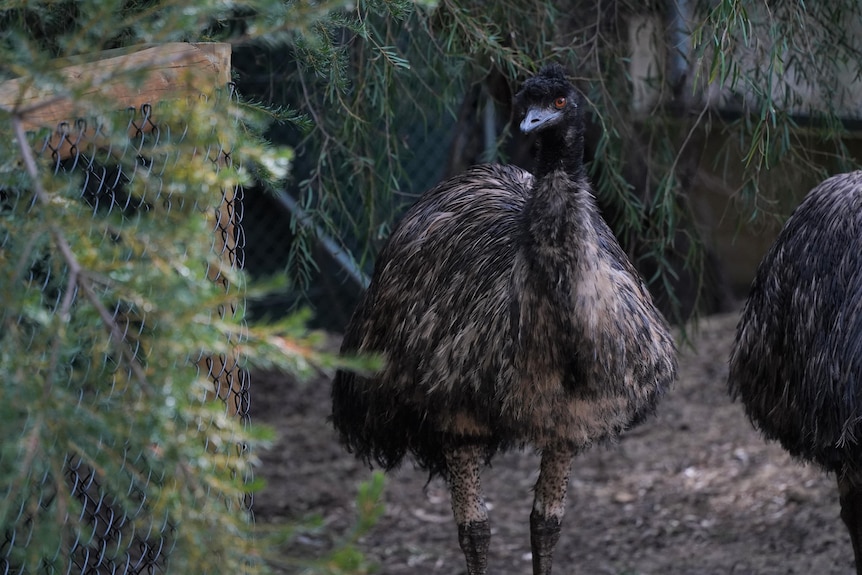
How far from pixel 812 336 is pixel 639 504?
2.12 metres

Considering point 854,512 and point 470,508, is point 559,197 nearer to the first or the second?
point 470,508

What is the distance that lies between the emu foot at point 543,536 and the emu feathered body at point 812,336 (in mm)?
739

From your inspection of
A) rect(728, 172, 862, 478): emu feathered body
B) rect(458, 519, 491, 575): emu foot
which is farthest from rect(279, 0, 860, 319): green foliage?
rect(458, 519, 491, 575): emu foot

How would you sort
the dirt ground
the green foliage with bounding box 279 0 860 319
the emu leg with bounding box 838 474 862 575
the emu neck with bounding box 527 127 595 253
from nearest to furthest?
the emu neck with bounding box 527 127 595 253, the emu leg with bounding box 838 474 862 575, the green foliage with bounding box 279 0 860 319, the dirt ground

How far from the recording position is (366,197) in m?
4.39

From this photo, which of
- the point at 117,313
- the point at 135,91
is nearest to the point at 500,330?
the point at 117,313

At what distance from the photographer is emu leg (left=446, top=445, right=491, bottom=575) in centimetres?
365

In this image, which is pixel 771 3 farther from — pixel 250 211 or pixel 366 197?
pixel 250 211

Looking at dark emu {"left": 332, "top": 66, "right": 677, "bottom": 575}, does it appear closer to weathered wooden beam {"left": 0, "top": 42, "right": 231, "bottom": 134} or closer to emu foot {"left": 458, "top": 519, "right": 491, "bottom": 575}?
emu foot {"left": 458, "top": 519, "right": 491, "bottom": 575}

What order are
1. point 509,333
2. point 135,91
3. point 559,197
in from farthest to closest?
point 509,333 < point 559,197 < point 135,91

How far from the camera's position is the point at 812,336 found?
3299mm

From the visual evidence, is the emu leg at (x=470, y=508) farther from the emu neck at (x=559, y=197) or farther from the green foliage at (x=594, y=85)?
the green foliage at (x=594, y=85)

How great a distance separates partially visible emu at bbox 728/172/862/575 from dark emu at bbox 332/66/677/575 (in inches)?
12.9

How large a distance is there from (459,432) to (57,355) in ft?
6.12
